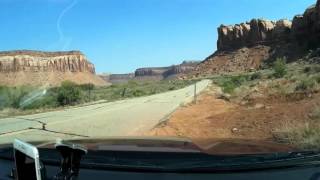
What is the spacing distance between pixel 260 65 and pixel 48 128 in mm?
130034

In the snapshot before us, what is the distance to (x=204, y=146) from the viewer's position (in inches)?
130

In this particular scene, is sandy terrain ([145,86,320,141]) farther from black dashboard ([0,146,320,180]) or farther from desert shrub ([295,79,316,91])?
black dashboard ([0,146,320,180])

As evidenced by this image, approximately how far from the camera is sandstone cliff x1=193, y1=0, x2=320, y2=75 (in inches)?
5098

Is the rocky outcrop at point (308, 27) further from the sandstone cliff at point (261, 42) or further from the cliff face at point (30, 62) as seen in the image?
the cliff face at point (30, 62)

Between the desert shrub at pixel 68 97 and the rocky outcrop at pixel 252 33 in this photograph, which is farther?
the rocky outcrop at pixel 252 33

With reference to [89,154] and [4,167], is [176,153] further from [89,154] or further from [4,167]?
[4,167]

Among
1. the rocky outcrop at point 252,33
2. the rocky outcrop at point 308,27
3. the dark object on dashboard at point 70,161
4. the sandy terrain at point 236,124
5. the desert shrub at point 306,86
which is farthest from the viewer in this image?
the rocky outcrop at point 252,33

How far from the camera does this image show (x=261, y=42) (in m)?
169

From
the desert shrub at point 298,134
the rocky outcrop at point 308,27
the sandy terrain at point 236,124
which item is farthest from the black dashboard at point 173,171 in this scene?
the rocky outcrop at point 308,27

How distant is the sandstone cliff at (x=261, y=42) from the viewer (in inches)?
5098

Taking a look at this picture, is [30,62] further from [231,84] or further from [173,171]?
[173,171]

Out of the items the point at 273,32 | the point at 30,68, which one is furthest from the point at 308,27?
the point at 30,68

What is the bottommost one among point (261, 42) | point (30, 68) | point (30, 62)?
point (30, 68)

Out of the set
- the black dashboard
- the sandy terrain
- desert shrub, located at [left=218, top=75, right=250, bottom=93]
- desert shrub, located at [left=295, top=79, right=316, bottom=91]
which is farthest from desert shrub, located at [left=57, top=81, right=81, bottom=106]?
the black dashboard
